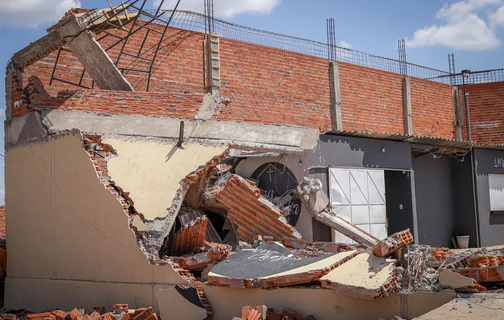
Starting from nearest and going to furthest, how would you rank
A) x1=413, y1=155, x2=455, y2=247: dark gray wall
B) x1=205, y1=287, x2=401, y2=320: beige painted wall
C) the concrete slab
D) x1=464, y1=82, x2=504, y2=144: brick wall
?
x1=205, y1=287, x2=401, y2=320: beige painted wall < the concrete slab < x1=413, y1=155, x2=455, y2=247: dark gray wall < x1=464, y1=82, x2=504, y2=144: brick wall

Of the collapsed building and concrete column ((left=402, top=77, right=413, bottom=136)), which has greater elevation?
concrete column ((left=402, top=77, right=413, bottom=136))

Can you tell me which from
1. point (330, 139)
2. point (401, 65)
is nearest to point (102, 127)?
point (330, 139)

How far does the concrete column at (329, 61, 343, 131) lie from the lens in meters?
18.0

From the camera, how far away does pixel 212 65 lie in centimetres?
1515

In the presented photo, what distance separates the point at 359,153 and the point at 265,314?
7.01 meters

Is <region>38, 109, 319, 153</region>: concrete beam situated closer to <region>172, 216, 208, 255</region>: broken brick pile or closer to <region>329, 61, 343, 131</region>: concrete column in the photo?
<region>172, 216, 208, 255</region>: broken brick pile

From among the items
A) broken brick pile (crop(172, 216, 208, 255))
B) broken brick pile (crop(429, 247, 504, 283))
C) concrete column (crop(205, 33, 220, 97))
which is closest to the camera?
broken brick pile (crop(429, 247, 504, 283))

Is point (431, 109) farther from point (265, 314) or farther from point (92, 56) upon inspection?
point (265, 314)

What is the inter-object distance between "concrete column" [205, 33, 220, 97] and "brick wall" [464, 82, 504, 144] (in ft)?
36.5

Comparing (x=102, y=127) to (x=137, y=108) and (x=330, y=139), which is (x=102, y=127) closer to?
(x=137, y=108)

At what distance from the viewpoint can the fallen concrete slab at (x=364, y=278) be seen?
619 centimetres

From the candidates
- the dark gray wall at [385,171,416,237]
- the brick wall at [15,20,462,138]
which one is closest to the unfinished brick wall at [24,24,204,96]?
the brick wall at [15,20,462,138]

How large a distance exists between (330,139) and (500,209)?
255 inches

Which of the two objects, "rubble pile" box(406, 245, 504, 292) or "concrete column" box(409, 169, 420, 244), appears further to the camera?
"concrete column" box(409, 169, 420, 244)
